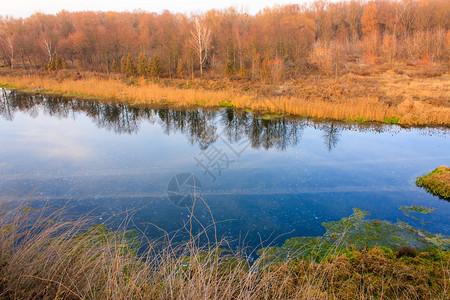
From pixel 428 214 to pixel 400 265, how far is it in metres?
2.40

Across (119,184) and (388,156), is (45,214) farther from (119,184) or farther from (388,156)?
(388,156)

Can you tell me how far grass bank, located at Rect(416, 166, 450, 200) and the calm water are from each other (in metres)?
0.19

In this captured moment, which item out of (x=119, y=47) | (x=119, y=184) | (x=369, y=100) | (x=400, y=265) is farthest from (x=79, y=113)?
(x=119, y=47)

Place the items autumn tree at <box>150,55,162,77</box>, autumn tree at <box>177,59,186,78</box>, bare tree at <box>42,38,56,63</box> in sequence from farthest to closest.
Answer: bare tree at <box>42,38,56,63</box> → autumn tree at <box>177,59,186,78</box> → autumn tree at <box>150,55,162,77</box>

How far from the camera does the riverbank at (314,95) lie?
11.1 m

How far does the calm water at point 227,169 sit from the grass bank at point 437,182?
0.19 m

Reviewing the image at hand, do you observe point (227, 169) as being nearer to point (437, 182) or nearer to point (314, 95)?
point (437, 182)

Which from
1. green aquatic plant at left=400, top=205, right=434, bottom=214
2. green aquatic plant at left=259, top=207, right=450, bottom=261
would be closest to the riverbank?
green aquatic plant at left=400, top=205, right=434, bottom=214

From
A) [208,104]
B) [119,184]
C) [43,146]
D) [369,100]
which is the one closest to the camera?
[119,184]

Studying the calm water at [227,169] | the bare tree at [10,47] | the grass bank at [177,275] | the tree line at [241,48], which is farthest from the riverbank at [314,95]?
the grass bank at [177,275]

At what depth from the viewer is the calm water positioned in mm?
4879

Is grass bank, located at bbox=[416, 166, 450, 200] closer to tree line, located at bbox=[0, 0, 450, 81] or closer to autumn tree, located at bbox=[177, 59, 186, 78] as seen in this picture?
tree line, located at bbox=[0, 0, 450, 81]

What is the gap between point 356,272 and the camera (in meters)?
2.97

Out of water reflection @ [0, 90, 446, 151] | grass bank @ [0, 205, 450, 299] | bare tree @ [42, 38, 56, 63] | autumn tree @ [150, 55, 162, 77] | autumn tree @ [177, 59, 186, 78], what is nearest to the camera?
grass bank @ [0, 205, 450, 299]
